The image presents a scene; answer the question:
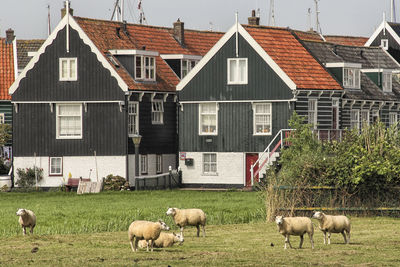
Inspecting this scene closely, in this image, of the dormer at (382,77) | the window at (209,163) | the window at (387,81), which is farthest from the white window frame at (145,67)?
the window at (387,81)

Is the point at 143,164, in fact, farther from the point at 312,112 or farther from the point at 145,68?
the point at 312,112

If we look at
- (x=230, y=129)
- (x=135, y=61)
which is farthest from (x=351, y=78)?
(x=135, y=61)

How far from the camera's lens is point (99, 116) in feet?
197

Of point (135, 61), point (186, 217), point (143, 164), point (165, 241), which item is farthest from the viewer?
point (143, 164)

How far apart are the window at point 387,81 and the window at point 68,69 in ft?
66.0

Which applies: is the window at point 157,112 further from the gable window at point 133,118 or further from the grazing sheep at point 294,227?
the grazing sheep at point 294,227

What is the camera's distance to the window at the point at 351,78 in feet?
209

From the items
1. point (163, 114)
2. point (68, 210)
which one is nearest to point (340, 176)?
point (68, 210)

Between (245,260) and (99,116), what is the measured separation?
3564 cm

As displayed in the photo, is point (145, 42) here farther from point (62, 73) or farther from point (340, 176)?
point (340, 176)

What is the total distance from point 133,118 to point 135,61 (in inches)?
126

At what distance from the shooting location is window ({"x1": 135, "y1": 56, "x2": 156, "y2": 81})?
60.9 m

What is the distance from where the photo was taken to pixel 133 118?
6062 centimetres

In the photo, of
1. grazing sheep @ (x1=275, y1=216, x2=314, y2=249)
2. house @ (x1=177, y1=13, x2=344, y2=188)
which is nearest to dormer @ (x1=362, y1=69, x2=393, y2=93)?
house @ (x1=177, y1=13, x2=344, y2=188)
